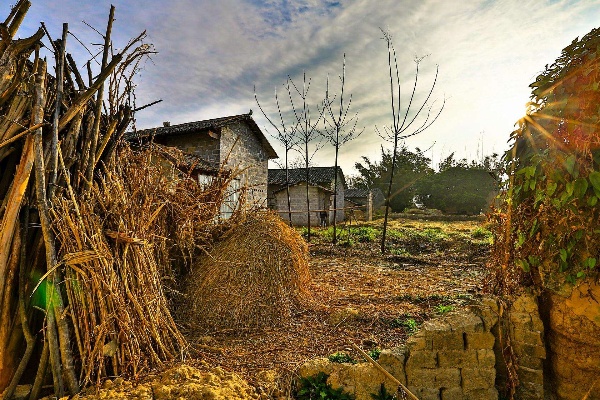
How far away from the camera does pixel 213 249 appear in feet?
13.5

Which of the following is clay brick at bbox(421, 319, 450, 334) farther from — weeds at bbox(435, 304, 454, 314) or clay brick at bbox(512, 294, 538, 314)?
clay brick at bbox(512, 294, 538, 314)

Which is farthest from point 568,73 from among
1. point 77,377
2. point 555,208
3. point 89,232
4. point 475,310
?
point 77,377

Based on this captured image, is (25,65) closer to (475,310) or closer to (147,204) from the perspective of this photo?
(147,204)

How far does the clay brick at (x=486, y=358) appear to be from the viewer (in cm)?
330

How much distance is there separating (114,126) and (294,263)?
249 centimetres

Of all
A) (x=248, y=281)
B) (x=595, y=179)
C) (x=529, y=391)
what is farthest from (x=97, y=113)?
(x=529, y=391)

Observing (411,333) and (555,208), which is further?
(411,333)

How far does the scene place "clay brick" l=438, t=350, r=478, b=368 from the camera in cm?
326

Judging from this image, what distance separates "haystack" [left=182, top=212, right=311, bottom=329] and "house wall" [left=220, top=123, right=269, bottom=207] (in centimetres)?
781

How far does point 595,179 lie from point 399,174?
27133mm

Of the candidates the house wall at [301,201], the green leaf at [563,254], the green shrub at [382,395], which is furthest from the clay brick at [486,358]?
the house wall at [301,201]

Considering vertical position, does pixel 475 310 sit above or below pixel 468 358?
above

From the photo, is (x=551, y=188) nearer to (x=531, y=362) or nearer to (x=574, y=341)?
(x=574, y=341)

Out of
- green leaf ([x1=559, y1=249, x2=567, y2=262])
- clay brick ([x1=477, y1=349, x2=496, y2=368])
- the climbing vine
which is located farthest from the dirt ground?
green leaf ([x1=559, y1=249, x2=567, y2=262])
